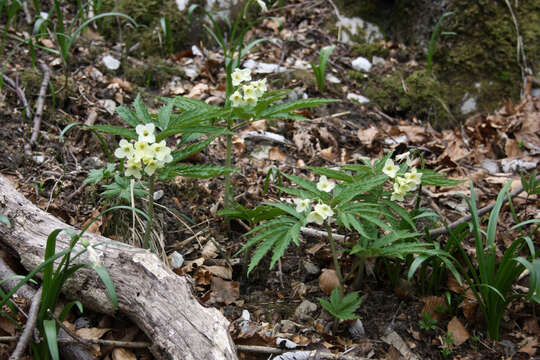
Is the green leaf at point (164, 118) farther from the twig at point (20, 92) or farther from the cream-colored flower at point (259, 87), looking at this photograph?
the twig at point (20, 92)

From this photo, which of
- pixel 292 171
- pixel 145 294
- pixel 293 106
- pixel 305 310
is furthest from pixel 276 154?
pixel 145 294

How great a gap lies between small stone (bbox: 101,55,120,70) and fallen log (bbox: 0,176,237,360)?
74.6 inches

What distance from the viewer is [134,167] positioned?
1.79 metres

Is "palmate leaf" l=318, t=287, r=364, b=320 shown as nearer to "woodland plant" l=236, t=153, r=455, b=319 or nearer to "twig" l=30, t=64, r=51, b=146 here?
"woodland plant" l=236, t=153, r=455, b=319

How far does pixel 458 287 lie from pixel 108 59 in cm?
302

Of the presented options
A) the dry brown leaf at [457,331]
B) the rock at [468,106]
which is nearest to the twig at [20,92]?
the dry brown leaf at [457,331]

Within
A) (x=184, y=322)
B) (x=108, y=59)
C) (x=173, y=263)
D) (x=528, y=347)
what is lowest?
(x=528, y=347)

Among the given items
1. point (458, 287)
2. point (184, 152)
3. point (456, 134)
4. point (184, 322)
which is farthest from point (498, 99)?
point (184, 322)

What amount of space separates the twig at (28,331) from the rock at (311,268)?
4.13 ft

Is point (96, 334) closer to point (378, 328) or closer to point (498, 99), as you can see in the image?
point (378, 328)

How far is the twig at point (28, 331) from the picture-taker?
59.3 inches

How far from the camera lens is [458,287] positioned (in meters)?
2.29

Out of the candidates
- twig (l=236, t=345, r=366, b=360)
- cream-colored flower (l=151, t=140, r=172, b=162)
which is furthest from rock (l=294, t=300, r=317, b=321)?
cream-colored flower (l=151, t=140, r=172, b=162)

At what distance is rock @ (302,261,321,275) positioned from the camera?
2.38 m
